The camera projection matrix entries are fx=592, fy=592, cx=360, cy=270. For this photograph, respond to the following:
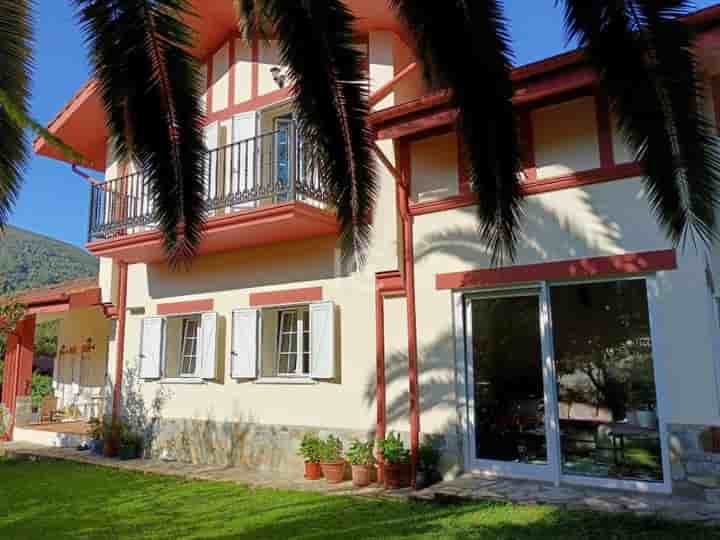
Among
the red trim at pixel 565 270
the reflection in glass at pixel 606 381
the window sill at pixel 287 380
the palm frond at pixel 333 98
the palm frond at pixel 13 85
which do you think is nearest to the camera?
the palm frond at pixel 333 98

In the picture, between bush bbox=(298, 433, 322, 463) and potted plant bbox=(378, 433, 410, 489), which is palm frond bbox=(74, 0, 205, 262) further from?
bush bbox=(298, 433, 322, 463)

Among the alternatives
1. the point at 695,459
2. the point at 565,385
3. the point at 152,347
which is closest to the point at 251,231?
the point at 152,347

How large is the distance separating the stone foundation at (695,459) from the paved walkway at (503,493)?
0.15m

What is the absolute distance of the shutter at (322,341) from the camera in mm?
9102

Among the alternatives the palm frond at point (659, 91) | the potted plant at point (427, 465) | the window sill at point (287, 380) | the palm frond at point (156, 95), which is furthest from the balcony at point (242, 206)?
the palm frond at point (659, 91)

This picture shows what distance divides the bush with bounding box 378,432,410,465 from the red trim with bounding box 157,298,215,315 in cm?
439

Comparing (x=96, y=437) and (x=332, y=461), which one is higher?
(x=96, y=437)

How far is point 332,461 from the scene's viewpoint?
28.2ft

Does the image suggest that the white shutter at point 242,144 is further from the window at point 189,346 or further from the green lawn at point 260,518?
the green lawn at point 260,518

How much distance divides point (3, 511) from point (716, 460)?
849 centimetres

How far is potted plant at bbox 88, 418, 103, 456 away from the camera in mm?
11625

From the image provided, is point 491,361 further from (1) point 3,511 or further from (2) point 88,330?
(2) point 88,330

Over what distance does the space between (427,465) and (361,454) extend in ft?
3.29

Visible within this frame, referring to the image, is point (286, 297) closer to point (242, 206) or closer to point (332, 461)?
point (242, 206)
